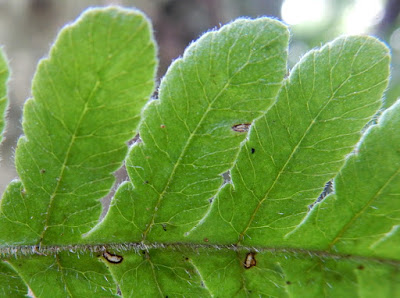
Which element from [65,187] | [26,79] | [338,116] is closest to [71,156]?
[65,187]

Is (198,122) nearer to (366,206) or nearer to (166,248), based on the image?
(166,248)

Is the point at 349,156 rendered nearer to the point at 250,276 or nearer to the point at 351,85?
the point at 351,85

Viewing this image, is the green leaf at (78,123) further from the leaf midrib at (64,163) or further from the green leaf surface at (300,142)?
the green leaf surface at (300,142)

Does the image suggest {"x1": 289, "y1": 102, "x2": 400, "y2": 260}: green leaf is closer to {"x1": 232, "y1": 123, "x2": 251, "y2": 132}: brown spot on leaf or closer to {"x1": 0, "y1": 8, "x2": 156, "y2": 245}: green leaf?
{"x1": 232, "y1": 123, "x2": 251, "y2": 132}: brown spot on leaf

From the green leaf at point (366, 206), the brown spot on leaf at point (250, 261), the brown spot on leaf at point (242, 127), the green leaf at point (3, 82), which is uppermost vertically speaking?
the green leaf at point (3, 82)

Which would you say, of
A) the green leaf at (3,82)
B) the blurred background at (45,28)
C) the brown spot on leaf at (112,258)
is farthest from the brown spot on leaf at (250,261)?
the blurred background at (45,28)

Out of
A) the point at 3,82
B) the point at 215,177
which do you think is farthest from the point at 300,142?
the point at 3,82
